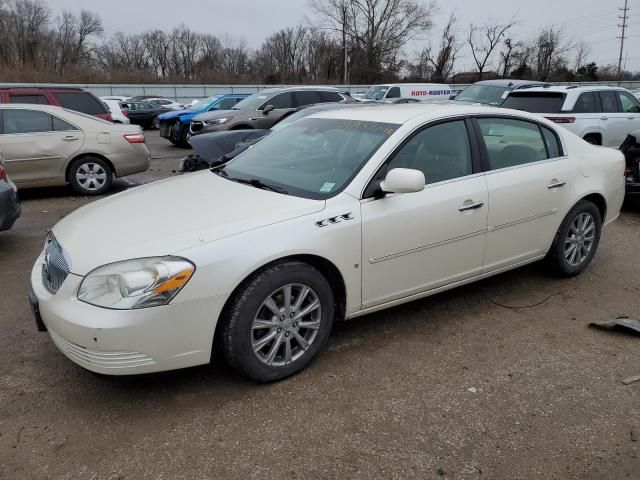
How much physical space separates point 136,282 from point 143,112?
23145 mm

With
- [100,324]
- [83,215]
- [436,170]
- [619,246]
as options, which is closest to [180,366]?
[100,324]

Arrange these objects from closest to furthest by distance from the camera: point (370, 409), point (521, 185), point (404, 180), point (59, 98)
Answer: point (370, 409) → point (404, 180) → point (521, 185) → point (59, 98)

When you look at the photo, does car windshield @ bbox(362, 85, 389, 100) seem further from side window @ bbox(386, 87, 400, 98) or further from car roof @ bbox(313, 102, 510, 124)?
car roof @ bbox(313, 102, 510, 124)

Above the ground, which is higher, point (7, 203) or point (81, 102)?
point (81, 102)

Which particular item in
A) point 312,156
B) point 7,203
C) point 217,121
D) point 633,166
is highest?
point 217,121

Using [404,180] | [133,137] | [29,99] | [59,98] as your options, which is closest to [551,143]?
[404,180]

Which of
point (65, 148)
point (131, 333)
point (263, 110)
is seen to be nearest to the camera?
point (131, 333)

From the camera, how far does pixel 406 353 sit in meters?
3.44

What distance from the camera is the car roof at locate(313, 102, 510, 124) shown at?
3.72 meters

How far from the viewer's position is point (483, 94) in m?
14.8

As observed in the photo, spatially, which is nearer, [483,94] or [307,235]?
[307,235]

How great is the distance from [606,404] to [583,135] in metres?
7.98

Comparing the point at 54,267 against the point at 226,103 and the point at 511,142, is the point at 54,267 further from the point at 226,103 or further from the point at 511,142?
the point at 226,103

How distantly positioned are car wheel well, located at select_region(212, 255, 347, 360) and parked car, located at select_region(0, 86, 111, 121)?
8.15 m
